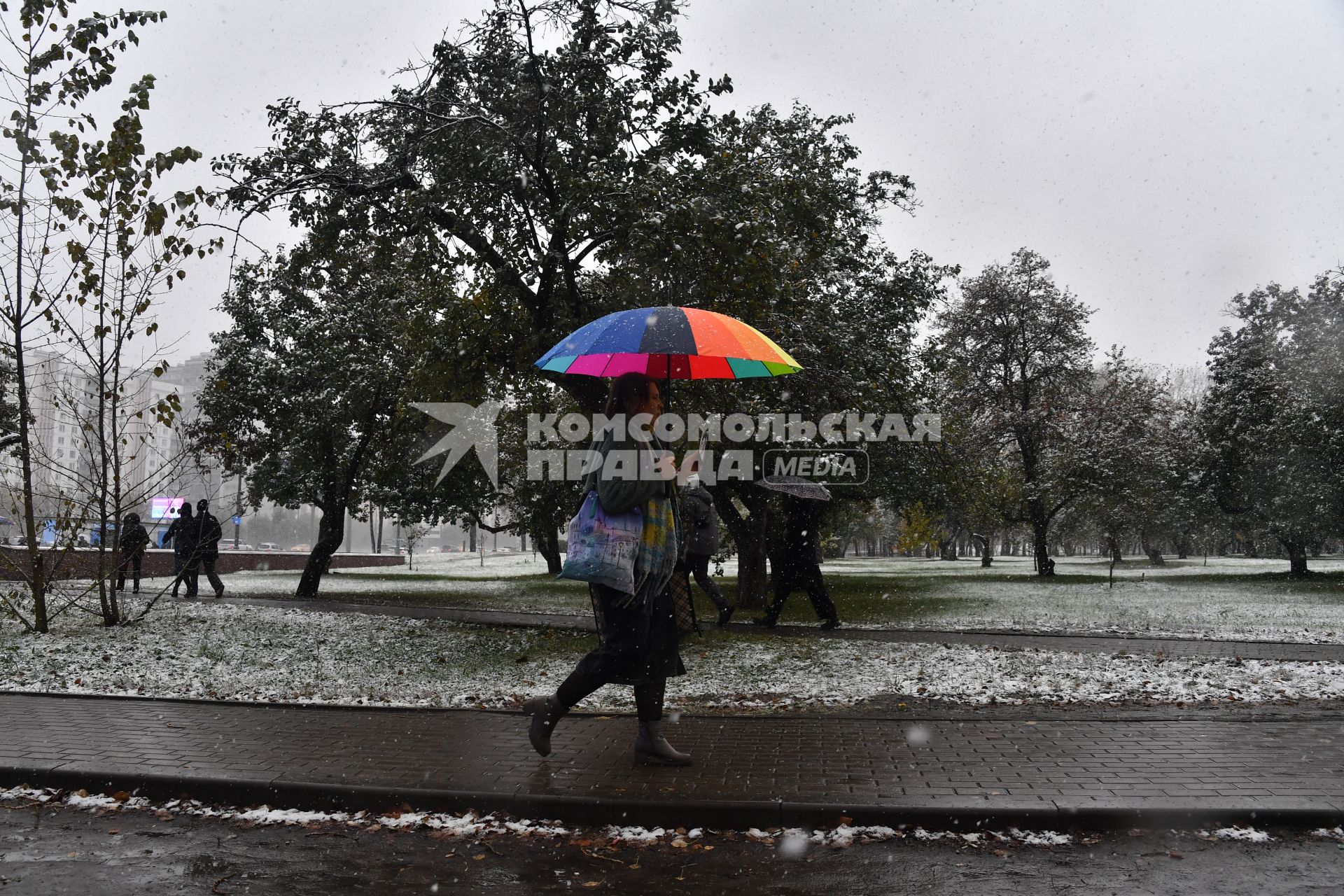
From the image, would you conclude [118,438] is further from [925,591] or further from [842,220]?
[925,591]

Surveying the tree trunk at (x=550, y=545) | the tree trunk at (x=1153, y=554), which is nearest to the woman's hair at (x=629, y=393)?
the tree trunk at (x=550, y=545)

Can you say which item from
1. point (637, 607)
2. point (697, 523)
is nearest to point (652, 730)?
point (637, 607)

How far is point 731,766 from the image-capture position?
5156 millimetres

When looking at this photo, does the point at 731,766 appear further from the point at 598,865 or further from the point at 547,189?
the point at 547,189

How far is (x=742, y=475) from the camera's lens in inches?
637

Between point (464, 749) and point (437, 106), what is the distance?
9.01 m

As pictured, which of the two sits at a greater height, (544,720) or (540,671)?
(544,720)

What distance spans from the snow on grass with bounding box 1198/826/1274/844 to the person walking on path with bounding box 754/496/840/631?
8.02 metres

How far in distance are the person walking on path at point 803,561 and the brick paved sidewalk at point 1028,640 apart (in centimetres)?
34

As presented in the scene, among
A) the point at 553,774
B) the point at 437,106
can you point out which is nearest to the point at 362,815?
the point at 553,774

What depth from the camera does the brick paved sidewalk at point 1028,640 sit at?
33.2ft

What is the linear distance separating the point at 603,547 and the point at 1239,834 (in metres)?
3.27

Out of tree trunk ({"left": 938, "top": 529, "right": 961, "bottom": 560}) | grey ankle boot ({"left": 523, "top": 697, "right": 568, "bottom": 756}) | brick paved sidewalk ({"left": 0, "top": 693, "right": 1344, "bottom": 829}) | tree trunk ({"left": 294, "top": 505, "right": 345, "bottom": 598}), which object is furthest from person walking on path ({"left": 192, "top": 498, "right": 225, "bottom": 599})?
tree trunk ({"left": 938, "top": 529, "right": 961, "bottom": 560})

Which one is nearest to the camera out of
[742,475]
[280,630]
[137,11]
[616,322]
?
[616,322]
